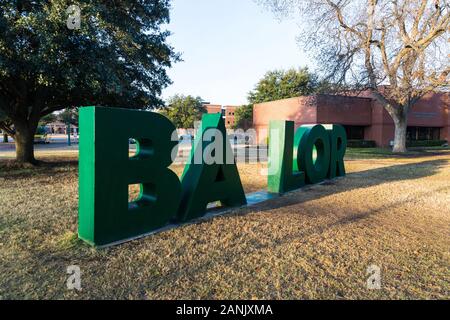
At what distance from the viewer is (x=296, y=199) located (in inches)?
278

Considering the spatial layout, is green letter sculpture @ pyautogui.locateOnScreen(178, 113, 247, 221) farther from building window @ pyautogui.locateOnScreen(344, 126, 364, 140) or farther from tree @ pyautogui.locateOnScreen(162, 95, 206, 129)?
tree @ pyautogui.locateOnScreen(162, 95, 206, 129)

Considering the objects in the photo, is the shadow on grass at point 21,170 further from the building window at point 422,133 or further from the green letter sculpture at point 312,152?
the building window at point 422,133

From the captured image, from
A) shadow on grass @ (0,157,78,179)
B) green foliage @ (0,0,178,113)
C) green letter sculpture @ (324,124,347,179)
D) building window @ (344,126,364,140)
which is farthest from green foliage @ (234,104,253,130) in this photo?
shadow on grass @ (0,157,78,179)

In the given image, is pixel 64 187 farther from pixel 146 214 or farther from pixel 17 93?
pixel 17 93

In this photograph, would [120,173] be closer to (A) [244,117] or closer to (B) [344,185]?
(B) [344,185]

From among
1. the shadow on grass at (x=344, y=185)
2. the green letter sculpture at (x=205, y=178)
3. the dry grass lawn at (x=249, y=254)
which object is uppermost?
the green letter sculpture at (x=205, y=178)

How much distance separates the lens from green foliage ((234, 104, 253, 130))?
38.8 meters

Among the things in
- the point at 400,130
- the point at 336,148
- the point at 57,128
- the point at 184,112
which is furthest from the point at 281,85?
the point at 57,128

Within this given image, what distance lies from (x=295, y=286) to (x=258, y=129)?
31.9 metres

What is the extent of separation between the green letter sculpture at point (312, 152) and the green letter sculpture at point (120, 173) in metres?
4.94

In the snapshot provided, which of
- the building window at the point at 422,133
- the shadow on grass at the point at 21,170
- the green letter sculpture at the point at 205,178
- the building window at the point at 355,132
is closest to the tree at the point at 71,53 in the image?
the shadow on grass at the point at 21,170

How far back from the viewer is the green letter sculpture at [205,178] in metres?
5.27

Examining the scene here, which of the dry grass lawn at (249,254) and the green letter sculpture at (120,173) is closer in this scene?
the dry grass lawn at (249,254)
